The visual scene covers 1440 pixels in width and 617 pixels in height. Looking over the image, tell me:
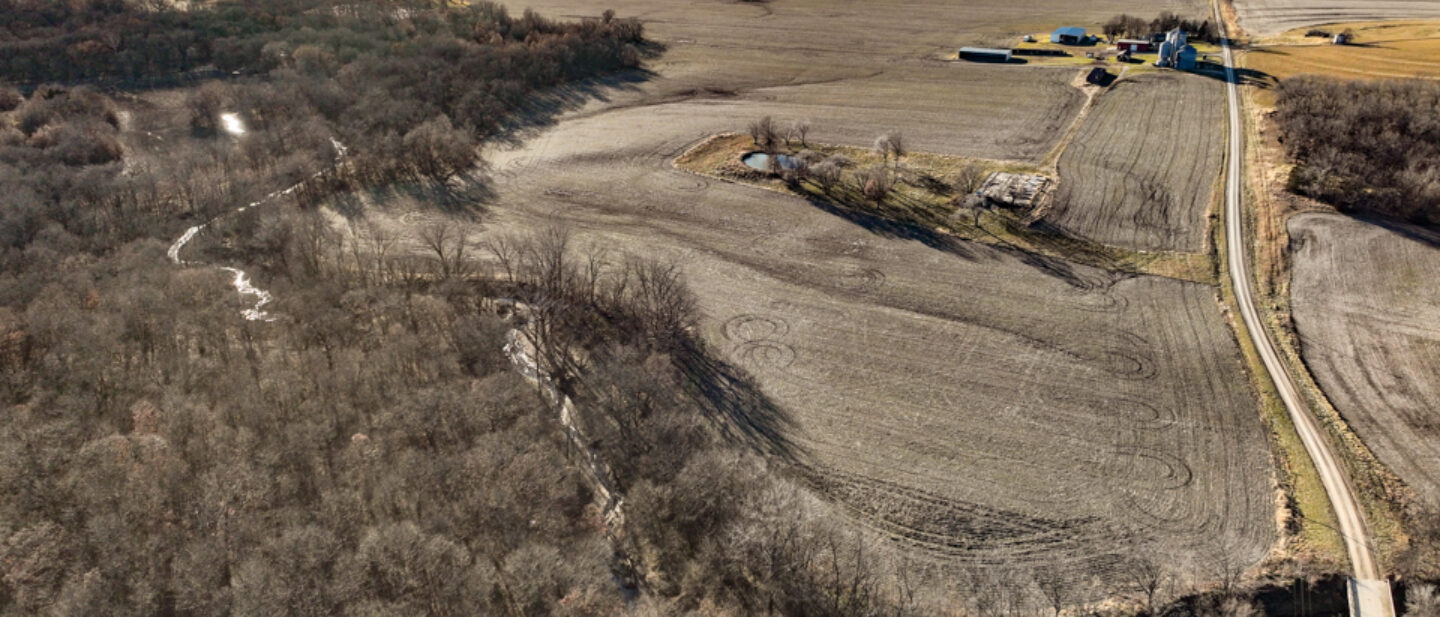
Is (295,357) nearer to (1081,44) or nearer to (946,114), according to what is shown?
(946,114)

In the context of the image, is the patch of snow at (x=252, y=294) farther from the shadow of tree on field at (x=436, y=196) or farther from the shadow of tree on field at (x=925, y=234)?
the shadow of tree on field at (x=925, y=234)

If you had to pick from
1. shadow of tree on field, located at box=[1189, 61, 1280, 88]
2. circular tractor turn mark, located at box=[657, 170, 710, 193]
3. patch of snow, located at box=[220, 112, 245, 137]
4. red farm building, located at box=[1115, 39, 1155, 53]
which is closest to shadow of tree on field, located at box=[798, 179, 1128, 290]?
circular tractor turn mark, located at box=[657, 170, 710, 193]

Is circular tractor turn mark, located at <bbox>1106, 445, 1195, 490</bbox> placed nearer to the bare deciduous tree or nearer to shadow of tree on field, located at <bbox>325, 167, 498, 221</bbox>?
the bare deciduous tree

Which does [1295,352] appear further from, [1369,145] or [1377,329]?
[1369,145]

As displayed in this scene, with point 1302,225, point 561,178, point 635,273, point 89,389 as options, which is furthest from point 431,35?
point 1302,225

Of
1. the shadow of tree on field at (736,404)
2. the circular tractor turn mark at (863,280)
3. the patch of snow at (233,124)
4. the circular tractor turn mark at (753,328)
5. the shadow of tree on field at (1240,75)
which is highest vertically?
the shadow of tree on field at (1240,75)

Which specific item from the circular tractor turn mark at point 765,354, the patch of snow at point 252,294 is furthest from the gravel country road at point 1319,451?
the patch of snow at point 252,294
